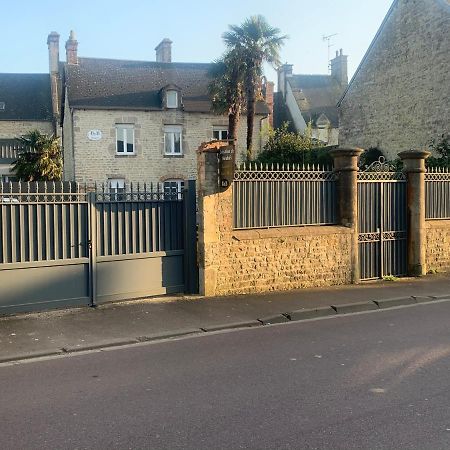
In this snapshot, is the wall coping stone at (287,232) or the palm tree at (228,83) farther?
the palm tree at (228,83)

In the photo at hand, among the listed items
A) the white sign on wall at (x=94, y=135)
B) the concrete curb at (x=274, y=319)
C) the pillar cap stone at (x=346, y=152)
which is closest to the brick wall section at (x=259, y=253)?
the pillar cap stone at (x=346, y=152)

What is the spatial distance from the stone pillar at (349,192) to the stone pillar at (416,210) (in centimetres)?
174

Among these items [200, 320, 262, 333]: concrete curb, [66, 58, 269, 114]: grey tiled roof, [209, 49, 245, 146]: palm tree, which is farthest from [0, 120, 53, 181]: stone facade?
[200, 320, 262, 333]: concrete curb

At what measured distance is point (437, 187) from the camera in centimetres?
1379

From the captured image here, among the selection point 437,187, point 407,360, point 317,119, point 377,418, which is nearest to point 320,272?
point 437,187

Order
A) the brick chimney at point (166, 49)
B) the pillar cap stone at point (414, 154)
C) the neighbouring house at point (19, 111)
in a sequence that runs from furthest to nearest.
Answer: the brick chimney at point (166, 49) → the neighbouring house at point (19, 111) → the pillar cap stone at point (414, 154)

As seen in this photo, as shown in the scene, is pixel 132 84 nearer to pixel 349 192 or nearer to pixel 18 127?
pixel 18 127

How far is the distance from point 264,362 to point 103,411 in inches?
85.3

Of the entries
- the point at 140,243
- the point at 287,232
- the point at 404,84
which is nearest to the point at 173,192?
the point at 140,243

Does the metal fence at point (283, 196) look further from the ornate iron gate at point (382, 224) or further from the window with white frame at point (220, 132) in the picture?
the window with white frame at point (220, 132)

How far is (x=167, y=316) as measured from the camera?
9047 millimetres

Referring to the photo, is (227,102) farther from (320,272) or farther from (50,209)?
(50,209)

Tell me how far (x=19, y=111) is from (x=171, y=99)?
15126mm

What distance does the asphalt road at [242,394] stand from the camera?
438cm
